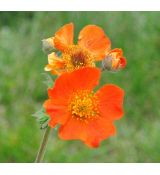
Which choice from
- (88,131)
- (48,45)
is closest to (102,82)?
(48,45)

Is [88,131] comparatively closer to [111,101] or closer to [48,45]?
[111,101]

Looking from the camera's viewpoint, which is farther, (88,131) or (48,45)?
(48,45)

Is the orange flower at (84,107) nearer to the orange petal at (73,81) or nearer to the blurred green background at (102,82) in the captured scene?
the orange petal at (73,81)

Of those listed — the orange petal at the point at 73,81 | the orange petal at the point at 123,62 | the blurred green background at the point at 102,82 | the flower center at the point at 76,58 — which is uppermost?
the orange petal at the point at 123,62

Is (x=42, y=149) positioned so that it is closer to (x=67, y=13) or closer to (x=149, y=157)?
(x=149, y=157)

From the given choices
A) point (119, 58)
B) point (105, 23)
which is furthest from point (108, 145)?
point (119, 58)

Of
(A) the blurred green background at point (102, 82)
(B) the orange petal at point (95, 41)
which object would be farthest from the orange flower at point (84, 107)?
(A) the blurred green background at point (102, 82)
